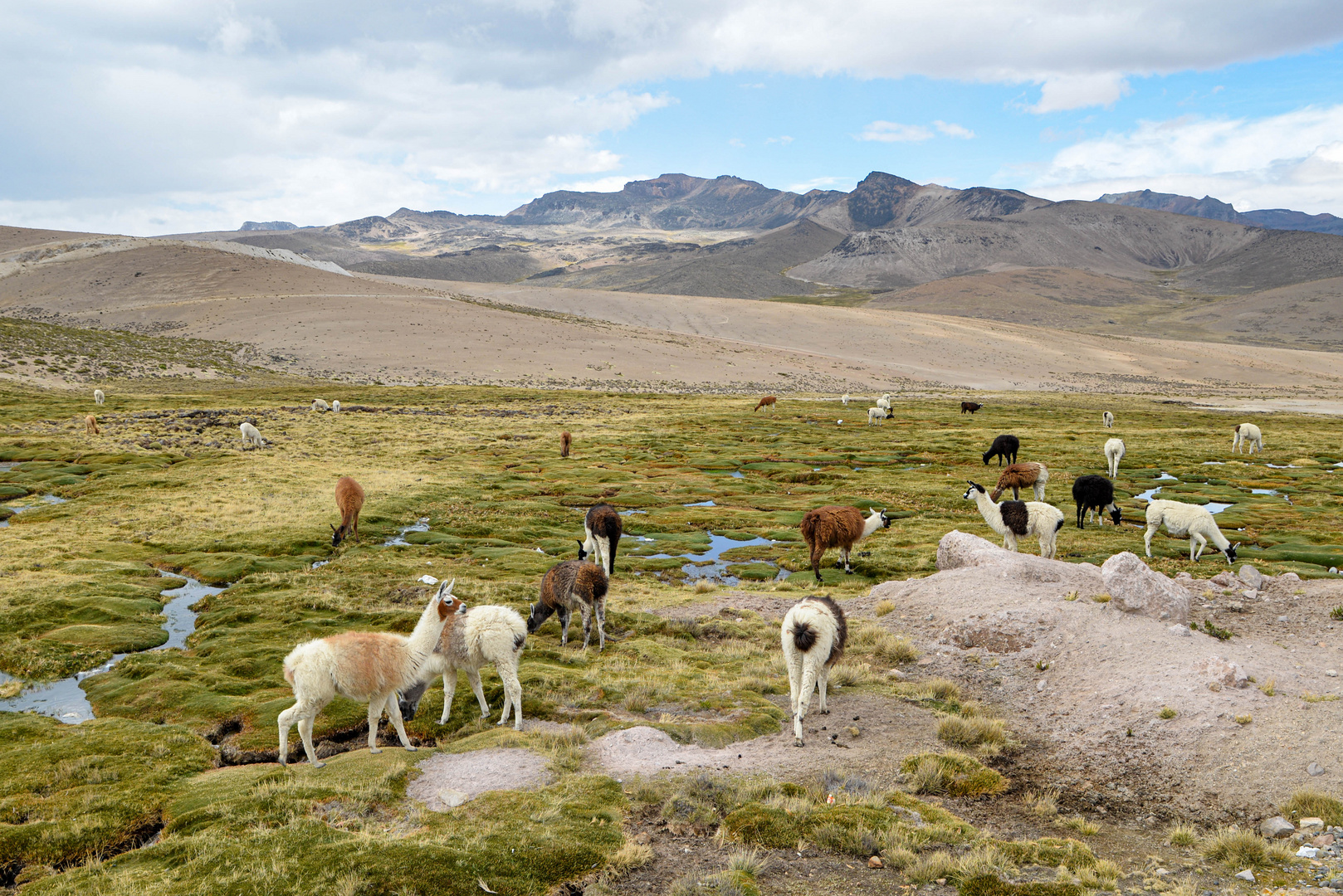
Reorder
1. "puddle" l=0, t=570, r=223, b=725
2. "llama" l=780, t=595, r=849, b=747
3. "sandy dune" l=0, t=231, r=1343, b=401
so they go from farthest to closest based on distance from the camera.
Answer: "sandy dune" l=0, t=231, r=1343, b=401, "puddle" l=0, t=570, r=223, b=725, "llama" l=780, t=595, r=849, b=747

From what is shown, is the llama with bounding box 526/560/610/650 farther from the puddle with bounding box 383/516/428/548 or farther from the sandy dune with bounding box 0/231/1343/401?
the sandy dune with bounding box 0/231/1343/401

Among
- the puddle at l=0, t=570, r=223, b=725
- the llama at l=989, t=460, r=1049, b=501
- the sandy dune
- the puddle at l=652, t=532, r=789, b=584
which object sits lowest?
the puddle at l=652, t=532, r=789, b=584

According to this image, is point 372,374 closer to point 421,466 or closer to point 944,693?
point 421,466

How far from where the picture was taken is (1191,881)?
7.37 meters

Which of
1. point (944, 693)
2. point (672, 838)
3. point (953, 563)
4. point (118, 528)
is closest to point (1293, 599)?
point (953, 563)

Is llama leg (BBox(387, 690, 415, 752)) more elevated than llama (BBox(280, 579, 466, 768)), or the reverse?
llama (BBox(280, 579, 466, 768))

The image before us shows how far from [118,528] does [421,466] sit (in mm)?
13811

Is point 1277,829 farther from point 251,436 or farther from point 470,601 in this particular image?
point 251,436

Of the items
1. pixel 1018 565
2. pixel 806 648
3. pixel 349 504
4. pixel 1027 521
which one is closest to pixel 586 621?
pixel 806 648

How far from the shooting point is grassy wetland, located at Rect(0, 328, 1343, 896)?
24.8ft

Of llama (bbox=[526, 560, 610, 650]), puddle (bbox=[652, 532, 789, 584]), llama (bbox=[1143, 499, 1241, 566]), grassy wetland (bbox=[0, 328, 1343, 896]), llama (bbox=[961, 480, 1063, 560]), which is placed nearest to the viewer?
grassy wetland (bbox=[0, 328, 1343, 896])

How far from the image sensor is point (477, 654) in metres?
11.1

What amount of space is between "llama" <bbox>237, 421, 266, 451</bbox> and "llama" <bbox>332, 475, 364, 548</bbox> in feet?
57.8

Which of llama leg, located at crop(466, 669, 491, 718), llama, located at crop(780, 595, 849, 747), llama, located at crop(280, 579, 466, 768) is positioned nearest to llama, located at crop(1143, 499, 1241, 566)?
llama, located at crop(780, 595, 849, 747)
